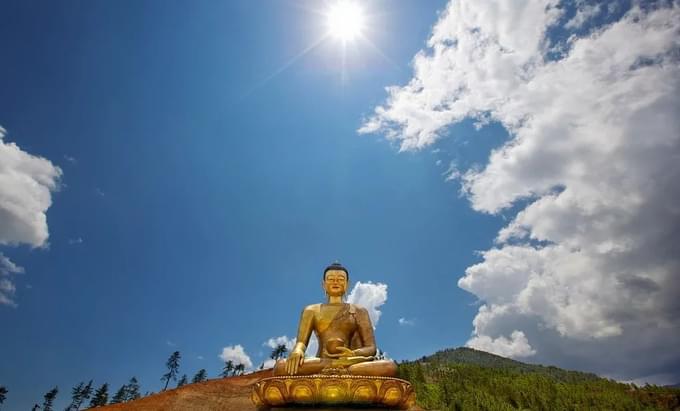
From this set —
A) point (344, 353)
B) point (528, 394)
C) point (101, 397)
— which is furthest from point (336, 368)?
point (101, 397)

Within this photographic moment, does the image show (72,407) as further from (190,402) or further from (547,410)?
(547,410)

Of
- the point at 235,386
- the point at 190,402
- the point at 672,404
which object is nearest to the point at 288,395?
the point at 672,404

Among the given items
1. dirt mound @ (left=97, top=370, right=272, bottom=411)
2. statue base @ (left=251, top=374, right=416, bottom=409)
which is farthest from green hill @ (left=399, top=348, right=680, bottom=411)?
statue base @ (left=251, top=374, right=416, bottom=409)

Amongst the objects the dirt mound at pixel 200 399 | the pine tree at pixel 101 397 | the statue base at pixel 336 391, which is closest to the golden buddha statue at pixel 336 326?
the statue base at pixel 336 391

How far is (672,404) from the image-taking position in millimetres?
18938

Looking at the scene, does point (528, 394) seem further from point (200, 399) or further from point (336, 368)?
point (200, 399)

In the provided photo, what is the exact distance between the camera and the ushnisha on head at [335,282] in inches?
290

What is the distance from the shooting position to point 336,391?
4.51m

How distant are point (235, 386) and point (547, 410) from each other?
1010 inches

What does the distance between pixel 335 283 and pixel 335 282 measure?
0.06 ft

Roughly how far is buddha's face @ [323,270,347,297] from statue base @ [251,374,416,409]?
2805mm

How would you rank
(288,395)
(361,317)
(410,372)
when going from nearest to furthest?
(288,395) < (361,317) < (410,372)

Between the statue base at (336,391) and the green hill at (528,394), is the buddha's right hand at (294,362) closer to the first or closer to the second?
the statue base at (336,391)

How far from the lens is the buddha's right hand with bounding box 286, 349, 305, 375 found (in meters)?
5.35
